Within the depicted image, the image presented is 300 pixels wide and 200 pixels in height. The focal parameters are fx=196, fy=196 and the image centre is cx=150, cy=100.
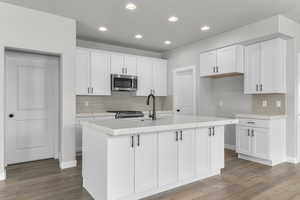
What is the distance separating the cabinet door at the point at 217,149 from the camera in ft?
10.00

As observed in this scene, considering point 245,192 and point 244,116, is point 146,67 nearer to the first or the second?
point 244,116

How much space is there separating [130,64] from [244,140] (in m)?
3.28

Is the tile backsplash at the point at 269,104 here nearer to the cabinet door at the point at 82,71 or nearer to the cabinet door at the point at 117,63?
the cabinet door at the point at 117,63

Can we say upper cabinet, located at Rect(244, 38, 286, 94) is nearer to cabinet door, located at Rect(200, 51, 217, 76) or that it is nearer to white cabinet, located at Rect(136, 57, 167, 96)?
cabinet door, located at Rect(200, 51, 217, 76)

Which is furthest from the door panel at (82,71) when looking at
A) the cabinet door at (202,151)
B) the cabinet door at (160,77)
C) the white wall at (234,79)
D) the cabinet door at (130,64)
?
the cabinet door at (202,151)

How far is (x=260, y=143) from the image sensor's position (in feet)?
12.4

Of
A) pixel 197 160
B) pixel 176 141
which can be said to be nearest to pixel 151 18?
pixel 176 141

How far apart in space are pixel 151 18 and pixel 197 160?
264 cm

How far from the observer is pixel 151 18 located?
369 cm

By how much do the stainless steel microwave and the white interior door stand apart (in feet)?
4.49

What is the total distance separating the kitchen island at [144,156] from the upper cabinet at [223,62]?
1.72m

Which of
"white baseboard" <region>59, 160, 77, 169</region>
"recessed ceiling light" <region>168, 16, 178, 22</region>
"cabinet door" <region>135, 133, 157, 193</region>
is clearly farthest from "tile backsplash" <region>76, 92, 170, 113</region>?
"cabinet door" <region>135, 133, 157, 193</region>

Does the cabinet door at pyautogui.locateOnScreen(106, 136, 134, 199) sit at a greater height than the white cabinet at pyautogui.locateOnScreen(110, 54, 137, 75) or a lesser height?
lesser

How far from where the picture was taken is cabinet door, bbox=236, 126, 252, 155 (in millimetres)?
3953
